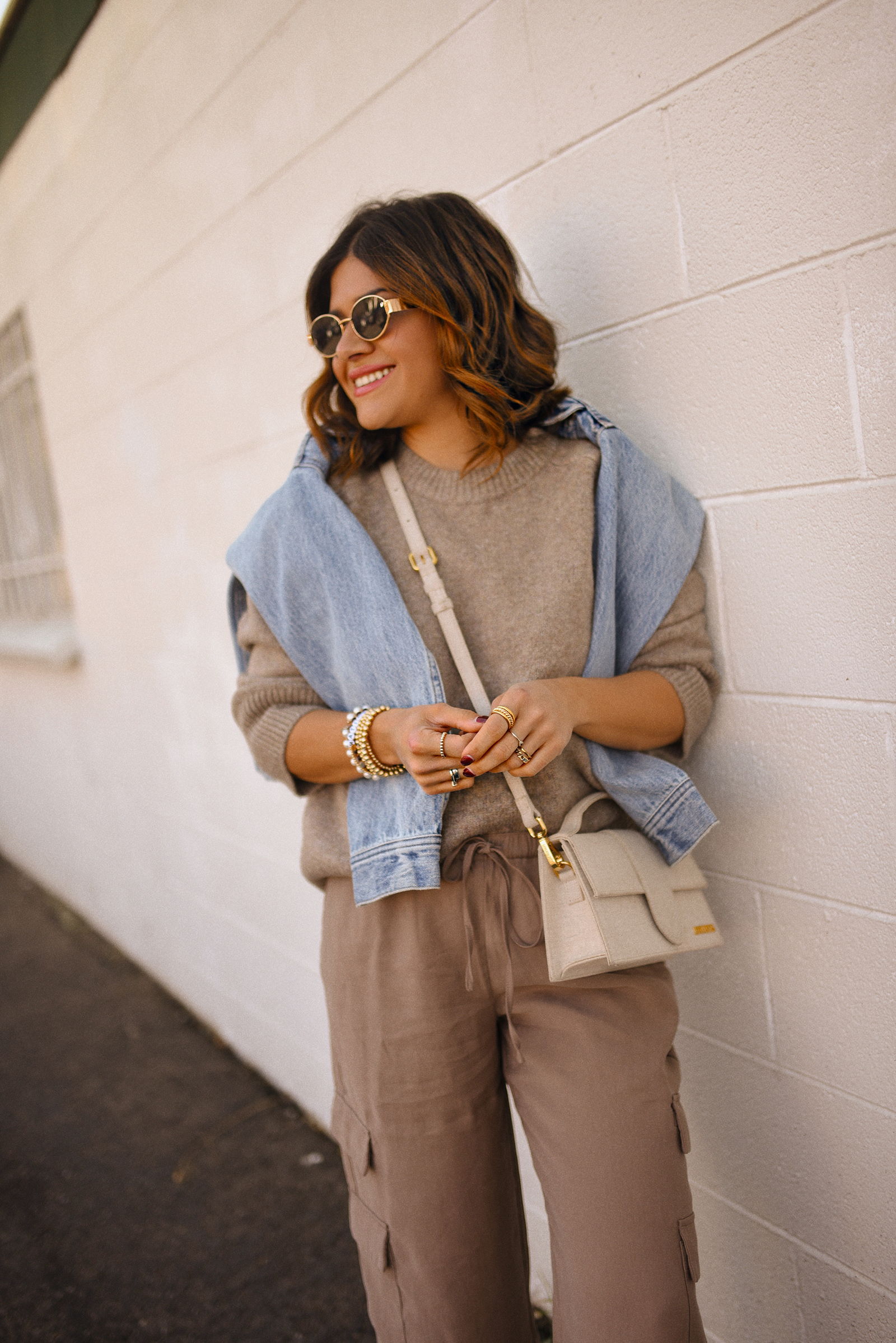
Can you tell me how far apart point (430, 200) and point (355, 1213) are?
5.05 ft

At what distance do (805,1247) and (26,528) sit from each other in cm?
462

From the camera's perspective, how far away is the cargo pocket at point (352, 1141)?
1.36m

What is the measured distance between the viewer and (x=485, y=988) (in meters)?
1.32

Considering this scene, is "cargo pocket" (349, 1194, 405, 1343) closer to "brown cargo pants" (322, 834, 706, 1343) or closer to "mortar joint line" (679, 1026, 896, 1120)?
"brown cargo pants" (322, 834, 706, 1343)

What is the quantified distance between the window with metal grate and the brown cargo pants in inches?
126

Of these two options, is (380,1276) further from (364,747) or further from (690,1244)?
(364,747)

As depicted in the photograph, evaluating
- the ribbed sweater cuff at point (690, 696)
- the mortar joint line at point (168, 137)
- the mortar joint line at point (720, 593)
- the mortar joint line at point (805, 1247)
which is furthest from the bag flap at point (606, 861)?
the mortar joint line at point (168, 137)

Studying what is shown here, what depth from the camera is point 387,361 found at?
1.40 m

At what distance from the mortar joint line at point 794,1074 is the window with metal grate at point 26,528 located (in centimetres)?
328

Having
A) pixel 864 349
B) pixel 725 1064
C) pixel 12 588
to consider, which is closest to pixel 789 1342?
pixel 725 1064

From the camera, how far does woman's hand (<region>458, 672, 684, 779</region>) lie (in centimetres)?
120

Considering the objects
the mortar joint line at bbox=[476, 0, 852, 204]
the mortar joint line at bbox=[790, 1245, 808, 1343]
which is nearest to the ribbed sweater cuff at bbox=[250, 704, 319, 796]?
the mortar joint line at bbox=[476, 0, 852, 204]

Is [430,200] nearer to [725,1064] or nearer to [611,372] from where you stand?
[611,372]

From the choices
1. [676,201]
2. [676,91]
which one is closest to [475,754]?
[676,201]
